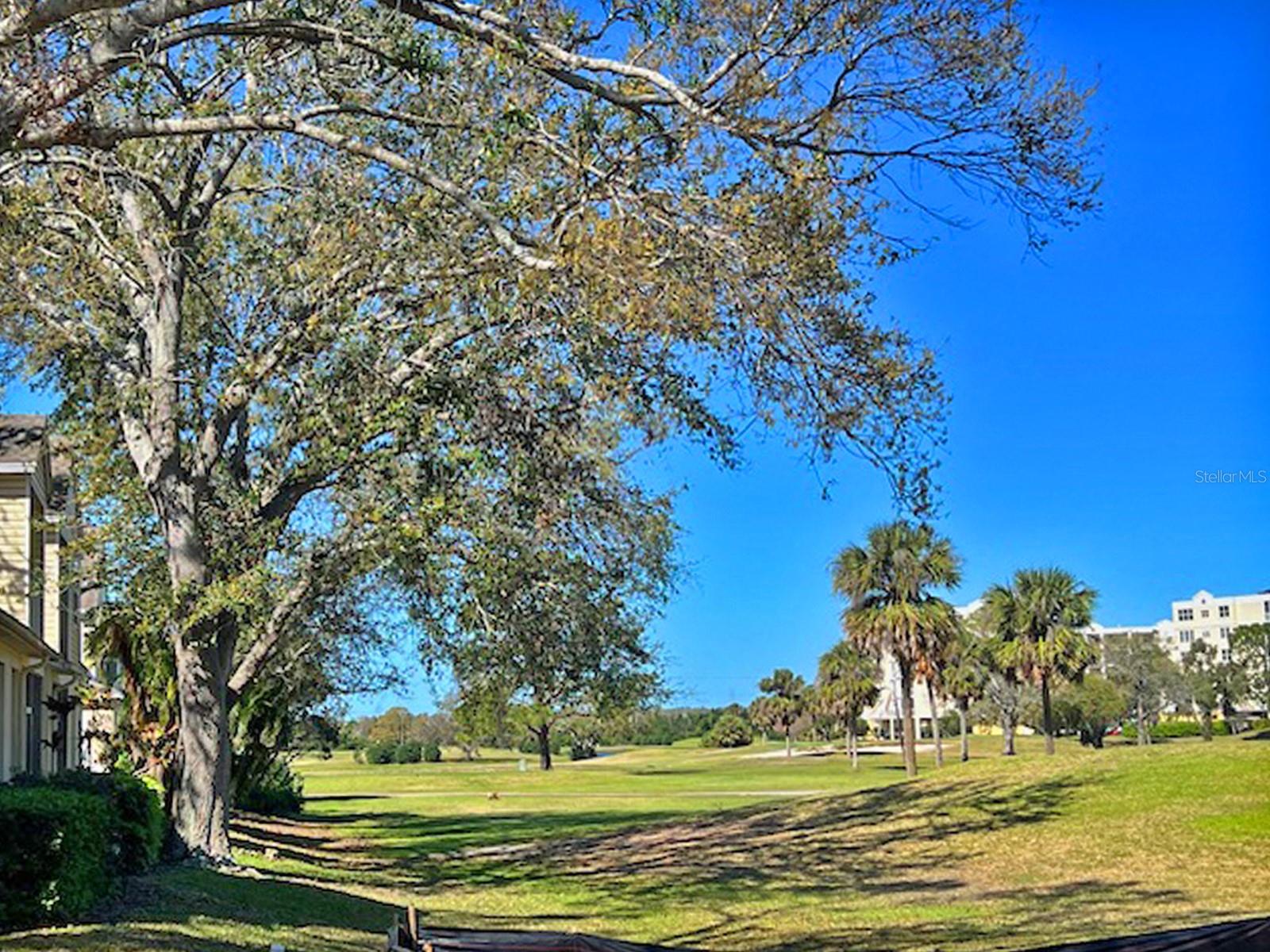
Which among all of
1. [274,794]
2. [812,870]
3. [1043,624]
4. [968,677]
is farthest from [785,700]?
[812,870]

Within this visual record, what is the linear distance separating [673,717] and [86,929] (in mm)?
117334

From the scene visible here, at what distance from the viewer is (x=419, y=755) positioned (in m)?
91.3

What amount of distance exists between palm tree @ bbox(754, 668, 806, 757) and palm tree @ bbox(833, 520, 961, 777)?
43.5m

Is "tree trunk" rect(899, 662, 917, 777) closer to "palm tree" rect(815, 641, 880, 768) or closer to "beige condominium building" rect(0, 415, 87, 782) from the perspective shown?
"palm tree" rect(815, 641, 880, 768)

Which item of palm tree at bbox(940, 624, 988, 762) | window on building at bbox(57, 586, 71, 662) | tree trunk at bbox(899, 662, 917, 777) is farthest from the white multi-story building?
window on building at bbox(57, 586, 71, 662)

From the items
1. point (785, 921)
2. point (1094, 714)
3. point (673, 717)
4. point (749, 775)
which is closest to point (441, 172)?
point (785, 921)

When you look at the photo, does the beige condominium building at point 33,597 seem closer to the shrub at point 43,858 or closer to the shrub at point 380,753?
the shrub at point 43,858

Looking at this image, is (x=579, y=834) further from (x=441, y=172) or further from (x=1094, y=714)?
(x=1094, y=714)

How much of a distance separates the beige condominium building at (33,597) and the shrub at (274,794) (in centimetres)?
1103

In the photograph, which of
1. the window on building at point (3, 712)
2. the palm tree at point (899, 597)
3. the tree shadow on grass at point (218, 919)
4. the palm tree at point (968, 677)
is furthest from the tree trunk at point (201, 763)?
the palm tree at point (968, 677)

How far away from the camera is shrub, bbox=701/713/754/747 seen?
114000 millimetres

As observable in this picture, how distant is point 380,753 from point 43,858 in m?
82.0

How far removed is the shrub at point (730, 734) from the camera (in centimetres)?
11400

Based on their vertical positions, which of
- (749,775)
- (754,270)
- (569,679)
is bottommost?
(749,775)
